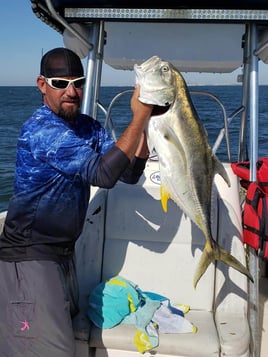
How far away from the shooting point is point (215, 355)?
292cm

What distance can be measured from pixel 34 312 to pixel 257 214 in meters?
1.69

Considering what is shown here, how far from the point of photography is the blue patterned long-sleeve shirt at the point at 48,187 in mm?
2588

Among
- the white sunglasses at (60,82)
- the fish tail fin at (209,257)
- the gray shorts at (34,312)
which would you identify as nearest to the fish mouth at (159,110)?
the white sunglasses at (60,82)

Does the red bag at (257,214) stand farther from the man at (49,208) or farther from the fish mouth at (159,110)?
the fish mouth at (159,110)

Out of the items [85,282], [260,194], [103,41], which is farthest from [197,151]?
[103,41]

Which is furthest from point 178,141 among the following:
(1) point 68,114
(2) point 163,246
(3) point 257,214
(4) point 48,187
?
(2) point 163,246

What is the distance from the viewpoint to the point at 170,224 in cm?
366

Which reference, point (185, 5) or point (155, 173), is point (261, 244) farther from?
point (185, 5)

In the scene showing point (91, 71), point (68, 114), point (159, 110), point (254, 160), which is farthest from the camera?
point (91, 71)

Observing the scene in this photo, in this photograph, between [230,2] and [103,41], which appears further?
[103,41]

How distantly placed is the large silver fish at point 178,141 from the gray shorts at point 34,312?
83 cm

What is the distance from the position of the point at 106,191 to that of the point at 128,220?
0.30 meters

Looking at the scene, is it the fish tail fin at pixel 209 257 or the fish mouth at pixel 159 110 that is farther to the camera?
the fish tail fin at pixel 209 257

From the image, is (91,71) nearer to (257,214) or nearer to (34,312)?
(257,214)
